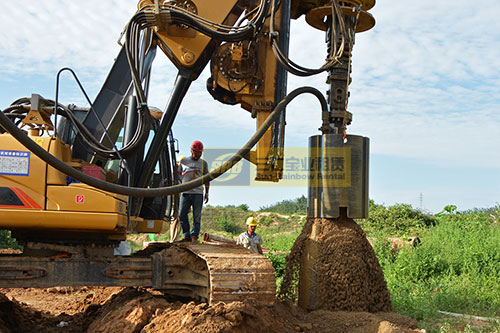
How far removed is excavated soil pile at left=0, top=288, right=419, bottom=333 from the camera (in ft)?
14.0

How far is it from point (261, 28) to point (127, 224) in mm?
2594

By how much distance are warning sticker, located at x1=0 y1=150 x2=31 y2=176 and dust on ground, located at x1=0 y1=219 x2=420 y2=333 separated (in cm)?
162

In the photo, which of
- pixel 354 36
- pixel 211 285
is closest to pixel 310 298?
pixel 211 285

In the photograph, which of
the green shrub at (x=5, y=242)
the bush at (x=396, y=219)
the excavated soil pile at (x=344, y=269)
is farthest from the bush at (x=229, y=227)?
the excavated soil pile at (x=344, y=269)

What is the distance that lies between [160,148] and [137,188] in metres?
1.11

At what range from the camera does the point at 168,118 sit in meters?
6.04

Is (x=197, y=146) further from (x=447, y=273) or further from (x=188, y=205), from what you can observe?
(x=447, y=273)

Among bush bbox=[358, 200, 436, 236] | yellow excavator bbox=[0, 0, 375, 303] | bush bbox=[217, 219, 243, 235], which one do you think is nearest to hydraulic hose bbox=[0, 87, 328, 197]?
yellow excavator bbox=[0, 0, 375, 303]

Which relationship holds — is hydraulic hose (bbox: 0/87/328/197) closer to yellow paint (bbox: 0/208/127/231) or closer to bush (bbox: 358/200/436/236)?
yellow paint (bbox: 0/208/127/231)

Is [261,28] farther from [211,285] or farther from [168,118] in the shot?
[211,285]

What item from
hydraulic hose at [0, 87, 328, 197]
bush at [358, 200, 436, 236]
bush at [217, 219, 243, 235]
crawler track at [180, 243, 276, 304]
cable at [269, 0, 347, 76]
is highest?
cable at [269, 0, 347, 76]

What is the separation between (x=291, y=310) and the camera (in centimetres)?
529

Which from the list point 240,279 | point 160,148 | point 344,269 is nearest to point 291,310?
point 344,269

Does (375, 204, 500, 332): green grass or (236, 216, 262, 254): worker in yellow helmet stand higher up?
(236, 216, 262, 254): worker in yellow helmet
